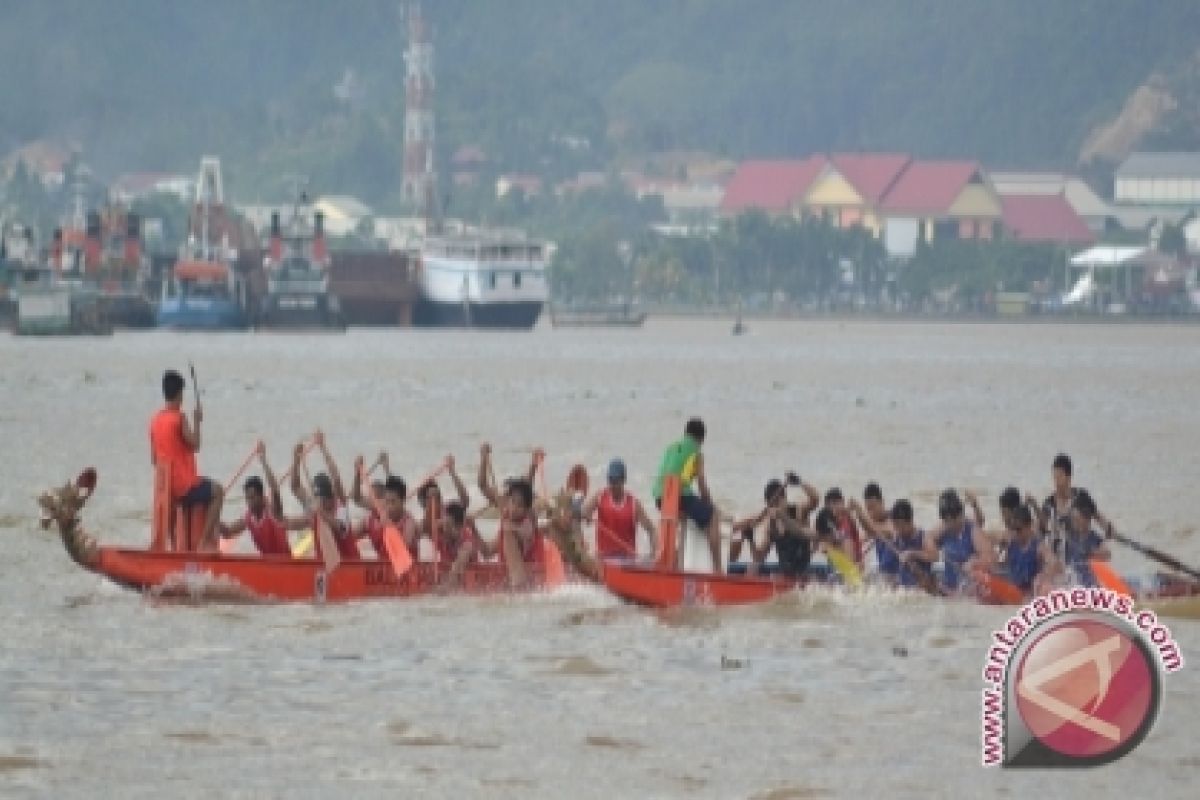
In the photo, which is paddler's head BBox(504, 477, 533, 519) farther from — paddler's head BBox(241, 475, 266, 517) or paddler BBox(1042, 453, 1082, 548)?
paddler BBox(1042, 453, 1082, 548)

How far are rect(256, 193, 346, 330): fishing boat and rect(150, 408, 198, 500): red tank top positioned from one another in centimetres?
13101

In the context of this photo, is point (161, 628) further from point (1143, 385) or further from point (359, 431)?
point (1143, 385)

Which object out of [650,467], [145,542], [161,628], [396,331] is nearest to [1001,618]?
[161,628]

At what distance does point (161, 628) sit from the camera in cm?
3197

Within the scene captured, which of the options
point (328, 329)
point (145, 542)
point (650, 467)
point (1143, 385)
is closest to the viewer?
point (145, 542)

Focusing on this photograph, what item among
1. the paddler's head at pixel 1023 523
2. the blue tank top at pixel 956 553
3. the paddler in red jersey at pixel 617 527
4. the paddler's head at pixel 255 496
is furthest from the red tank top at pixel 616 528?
the paddler's head at pixel 1023 523

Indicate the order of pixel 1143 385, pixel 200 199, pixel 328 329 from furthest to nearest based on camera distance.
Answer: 1. pixel 200 199
2. pixel 328 329
3. pixel 1143 385

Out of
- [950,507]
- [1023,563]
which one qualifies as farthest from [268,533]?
[1023,563]

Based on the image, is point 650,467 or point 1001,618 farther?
point 650,467

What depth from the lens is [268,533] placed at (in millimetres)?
32656

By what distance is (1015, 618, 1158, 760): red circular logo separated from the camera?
21.2m

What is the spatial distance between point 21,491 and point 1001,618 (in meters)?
22.2

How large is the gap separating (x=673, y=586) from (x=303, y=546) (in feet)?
14.9

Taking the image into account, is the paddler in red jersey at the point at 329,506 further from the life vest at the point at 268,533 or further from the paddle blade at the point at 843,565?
the paddle blade at the point at 843,565
